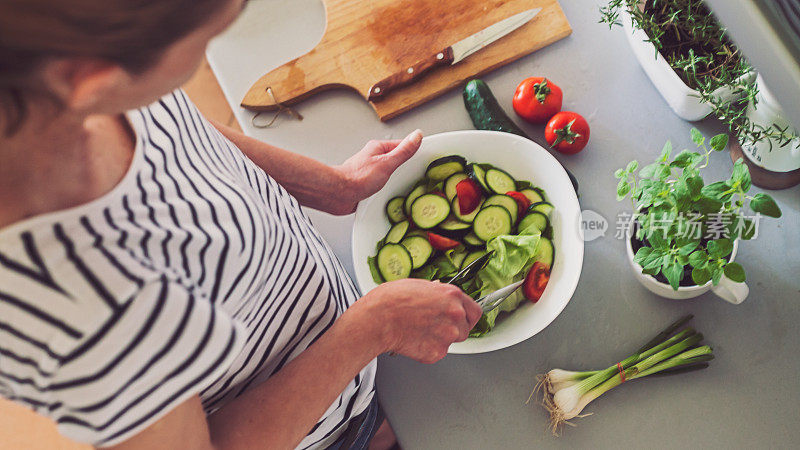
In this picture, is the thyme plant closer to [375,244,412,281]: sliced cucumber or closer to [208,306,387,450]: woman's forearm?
A: [375,244,412,281]: sliced cucumber

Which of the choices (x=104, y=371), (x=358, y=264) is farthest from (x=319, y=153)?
(x=104, y=371)

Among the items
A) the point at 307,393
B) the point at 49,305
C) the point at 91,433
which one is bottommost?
the point at 307,393

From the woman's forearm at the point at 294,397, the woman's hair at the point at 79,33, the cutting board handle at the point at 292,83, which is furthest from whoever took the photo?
the cutting board handle at the point at 292,83

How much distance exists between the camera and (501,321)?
106 centimetres

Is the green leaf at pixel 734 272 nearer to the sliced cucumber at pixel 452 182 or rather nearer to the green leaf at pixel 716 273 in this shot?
the green leaf at pixel 716 273

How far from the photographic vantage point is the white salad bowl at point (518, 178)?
99cm

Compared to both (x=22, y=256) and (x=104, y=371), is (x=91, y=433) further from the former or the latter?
(x=22, y=256)

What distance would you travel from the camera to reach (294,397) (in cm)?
77

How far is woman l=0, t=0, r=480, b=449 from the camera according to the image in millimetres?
417

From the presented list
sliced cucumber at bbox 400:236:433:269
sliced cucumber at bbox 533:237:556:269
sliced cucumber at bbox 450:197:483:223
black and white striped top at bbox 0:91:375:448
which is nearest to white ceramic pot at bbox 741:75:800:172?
sliced cucumber at bbox 533:237:556:269

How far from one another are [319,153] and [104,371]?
87cm

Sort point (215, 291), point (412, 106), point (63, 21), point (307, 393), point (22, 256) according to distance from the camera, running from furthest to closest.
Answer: point (412, 106), point (307, 393), point (215, 291), point (22, 256), point (63, 21)

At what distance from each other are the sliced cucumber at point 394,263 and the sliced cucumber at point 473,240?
115mm

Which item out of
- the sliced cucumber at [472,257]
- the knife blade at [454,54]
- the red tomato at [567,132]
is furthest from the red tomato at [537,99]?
the sliced cucumber at [472,257]
